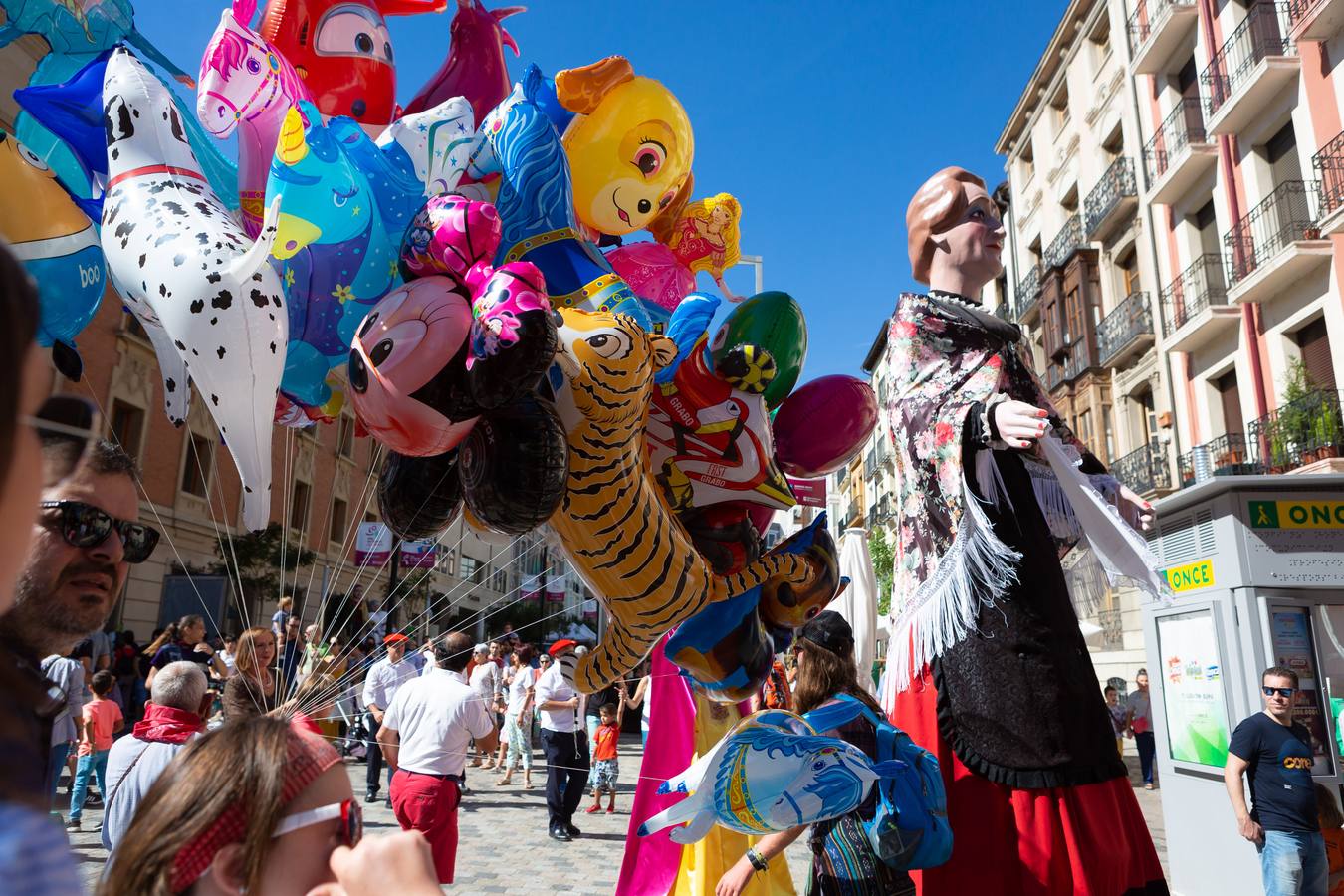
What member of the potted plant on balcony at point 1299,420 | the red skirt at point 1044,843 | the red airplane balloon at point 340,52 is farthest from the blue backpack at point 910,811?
the potted plant on balcony at point 1299,420

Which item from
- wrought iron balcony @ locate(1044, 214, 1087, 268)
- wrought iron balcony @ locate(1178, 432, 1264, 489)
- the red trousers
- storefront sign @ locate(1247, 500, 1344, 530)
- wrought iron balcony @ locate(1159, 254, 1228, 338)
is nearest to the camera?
the red trousers

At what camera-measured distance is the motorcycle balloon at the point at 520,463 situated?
2246 millimetres

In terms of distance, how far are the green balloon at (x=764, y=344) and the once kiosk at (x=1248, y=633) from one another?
15.0 feet

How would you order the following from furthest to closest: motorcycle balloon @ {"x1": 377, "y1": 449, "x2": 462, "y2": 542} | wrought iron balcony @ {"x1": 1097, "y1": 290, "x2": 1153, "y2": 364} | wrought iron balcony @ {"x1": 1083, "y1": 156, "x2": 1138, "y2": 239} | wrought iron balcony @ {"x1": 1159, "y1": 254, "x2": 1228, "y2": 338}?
wrought iron balcony @ {"x1": 1083, "y1": 156, "x2": 1138, "y2": 239} → wrought iron balcony @ {"x1": 1097, "y1": 290, "x2": 1153, "y2": 364} → wrought iron balcony @ {"x1": 1159, "y1": 254, "x2": 1228, "y2": 338} → motorcycle balloon @ {"x1": 377, "y1": 449, "x2": 462, "y2": 542}

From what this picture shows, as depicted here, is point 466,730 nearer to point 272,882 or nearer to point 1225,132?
point 272,882

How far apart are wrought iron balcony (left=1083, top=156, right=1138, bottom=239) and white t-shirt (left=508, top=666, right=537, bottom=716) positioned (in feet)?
55.7

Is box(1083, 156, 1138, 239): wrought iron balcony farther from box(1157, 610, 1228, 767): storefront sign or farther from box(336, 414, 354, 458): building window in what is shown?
box(336, 414, 354, 458): building window

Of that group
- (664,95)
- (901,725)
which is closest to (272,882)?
(901,725)

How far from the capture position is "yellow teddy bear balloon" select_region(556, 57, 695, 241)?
2.91 meters

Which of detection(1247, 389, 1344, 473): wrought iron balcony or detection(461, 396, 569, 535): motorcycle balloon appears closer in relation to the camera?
detection(461, 396, 569, 535): motorcycle balloon

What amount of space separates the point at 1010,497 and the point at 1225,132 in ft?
60.0

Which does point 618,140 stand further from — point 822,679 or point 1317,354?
point 1317,354

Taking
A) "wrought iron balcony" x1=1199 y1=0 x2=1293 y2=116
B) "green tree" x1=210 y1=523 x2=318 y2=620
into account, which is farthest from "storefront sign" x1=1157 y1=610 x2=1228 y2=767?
"wrought iron balcony" x1=1199 y1=0 x2=1293 y2=116

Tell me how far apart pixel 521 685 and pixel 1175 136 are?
17.3 m
